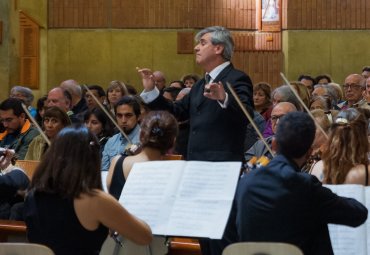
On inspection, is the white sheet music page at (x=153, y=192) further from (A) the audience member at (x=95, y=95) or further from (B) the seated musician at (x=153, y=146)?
(A) the audience member at (x=95, y=95)

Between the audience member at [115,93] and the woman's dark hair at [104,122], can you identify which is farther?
the audience member at [115,93]

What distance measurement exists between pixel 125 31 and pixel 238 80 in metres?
9.30

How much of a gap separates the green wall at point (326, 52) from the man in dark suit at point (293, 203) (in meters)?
10.4

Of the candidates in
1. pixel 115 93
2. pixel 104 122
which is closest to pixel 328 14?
pixel 115 93

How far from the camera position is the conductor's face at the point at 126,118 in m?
7.34

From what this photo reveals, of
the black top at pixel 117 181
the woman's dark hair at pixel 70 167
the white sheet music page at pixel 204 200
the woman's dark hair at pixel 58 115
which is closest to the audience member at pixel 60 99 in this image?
the woman's dark hair at pixel 58 115

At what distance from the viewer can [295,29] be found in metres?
14.5

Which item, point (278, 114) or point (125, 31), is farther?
point (125, 31)

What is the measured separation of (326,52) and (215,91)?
9.77m

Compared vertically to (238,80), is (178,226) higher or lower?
lower

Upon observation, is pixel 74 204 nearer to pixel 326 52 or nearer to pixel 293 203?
pixel 293 203

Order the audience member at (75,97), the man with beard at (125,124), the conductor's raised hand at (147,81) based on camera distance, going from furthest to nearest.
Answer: the audience member at (75,97)
the man with beard at (125,124)
the conductor's raised hand at (147,81)

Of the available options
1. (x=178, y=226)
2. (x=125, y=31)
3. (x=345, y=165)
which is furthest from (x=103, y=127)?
(x=125, y=31)

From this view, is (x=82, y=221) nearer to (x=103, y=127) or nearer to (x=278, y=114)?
(x=278, y=114)
